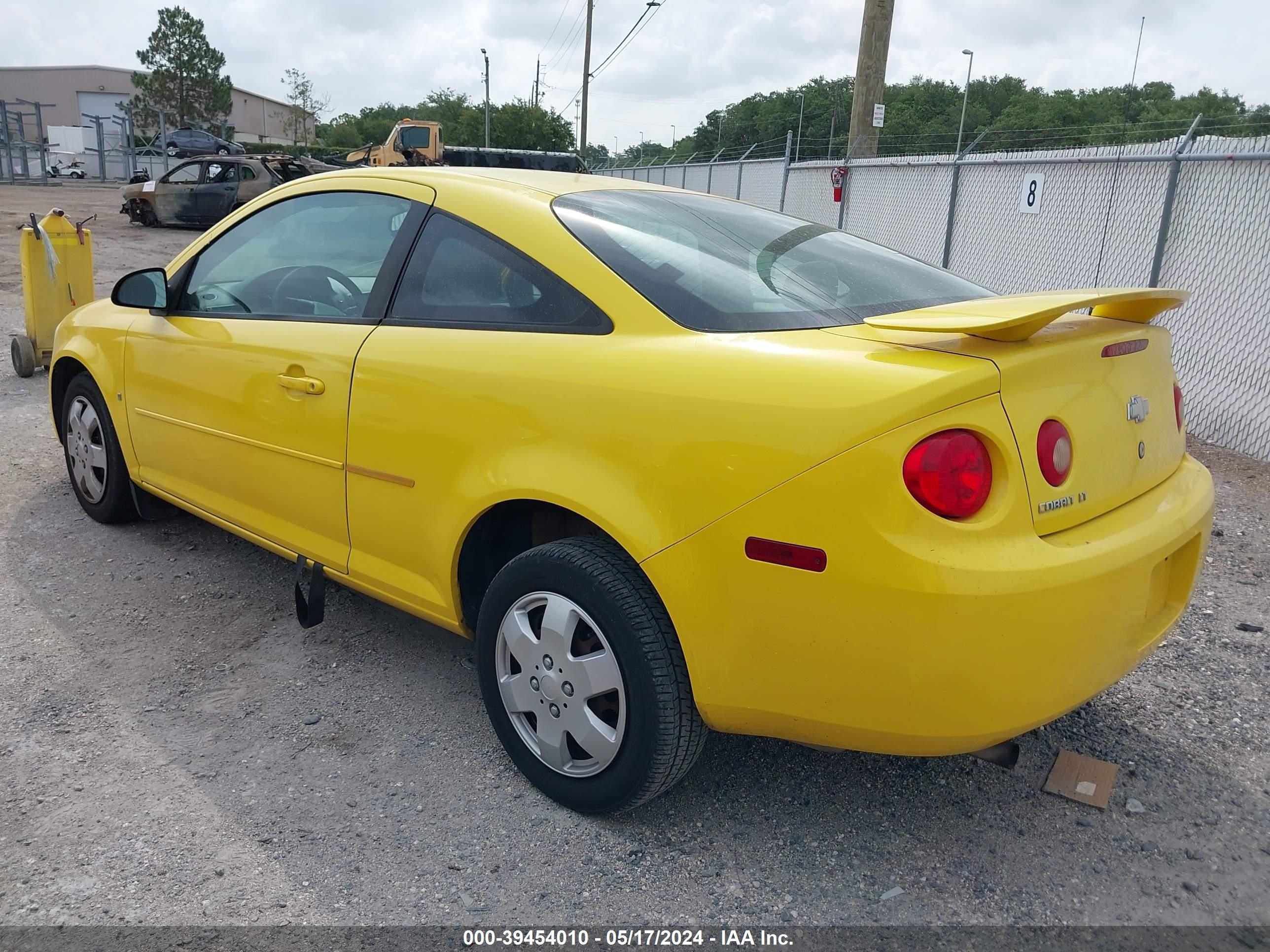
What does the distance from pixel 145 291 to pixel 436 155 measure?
1841 cm

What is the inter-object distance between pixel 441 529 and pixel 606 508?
638 millimetres

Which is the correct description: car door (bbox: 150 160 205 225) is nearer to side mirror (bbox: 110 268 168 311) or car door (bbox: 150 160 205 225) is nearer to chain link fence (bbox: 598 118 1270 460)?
chain link fence (bbox: 598 118 1270 460)

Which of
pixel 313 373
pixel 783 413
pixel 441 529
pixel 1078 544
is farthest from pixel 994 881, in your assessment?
pixel 313 373

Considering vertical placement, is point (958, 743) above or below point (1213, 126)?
below

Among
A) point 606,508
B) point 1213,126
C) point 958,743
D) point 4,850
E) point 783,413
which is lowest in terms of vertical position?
point 4,850

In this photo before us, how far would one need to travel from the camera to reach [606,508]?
7.32 feet

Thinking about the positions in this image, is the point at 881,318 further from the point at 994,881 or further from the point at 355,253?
the point at 355,253

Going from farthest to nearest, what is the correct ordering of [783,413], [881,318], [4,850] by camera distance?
[4,850], [881,318], [783,413]

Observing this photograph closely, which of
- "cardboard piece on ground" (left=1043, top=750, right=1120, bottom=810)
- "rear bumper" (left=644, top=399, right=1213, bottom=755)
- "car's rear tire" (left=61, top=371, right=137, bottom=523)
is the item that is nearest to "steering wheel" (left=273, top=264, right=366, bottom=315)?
"car's rear tire" (left=61, top=371, right=137, bottom=523)

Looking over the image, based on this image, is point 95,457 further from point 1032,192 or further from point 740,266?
point 1032,192

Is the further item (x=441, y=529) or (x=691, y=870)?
(x=441, y=529)

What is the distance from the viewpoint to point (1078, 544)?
2.03 meters

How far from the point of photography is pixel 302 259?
3350mm

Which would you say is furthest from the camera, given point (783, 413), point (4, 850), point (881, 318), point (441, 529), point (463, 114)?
point (463, 114)
